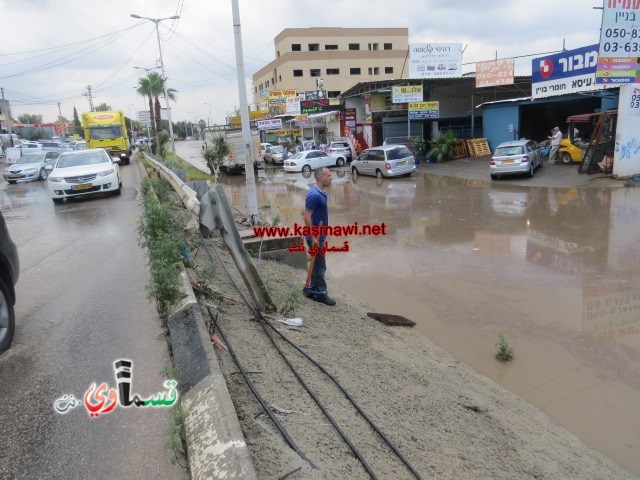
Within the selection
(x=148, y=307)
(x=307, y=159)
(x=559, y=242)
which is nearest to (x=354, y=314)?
(x=148, y=307)

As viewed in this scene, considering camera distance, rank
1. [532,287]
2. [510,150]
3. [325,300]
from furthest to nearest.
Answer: [510,150]
[532,287]
[325,300]

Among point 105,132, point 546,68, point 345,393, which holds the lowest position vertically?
point 345,393

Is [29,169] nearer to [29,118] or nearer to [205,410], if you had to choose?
[205,410]

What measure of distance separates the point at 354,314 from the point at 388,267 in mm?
2852

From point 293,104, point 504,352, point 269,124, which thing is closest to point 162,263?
point 504,352

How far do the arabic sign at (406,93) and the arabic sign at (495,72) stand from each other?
384cm

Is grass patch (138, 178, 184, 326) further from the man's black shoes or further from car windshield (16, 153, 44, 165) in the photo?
car windshield (16, 153, 44, 165)

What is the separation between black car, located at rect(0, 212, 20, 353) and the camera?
14.7ft

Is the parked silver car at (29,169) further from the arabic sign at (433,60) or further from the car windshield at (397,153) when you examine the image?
the arabic sign at (433,60)

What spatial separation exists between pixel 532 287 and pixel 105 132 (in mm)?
26963

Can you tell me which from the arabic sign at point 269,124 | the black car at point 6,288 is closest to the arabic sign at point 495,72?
the arabic sign at point 269,124

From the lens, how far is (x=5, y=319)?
4520mm

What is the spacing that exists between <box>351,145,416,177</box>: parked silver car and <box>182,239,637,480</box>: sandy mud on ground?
19.5 metres

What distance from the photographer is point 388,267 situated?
963 cm
